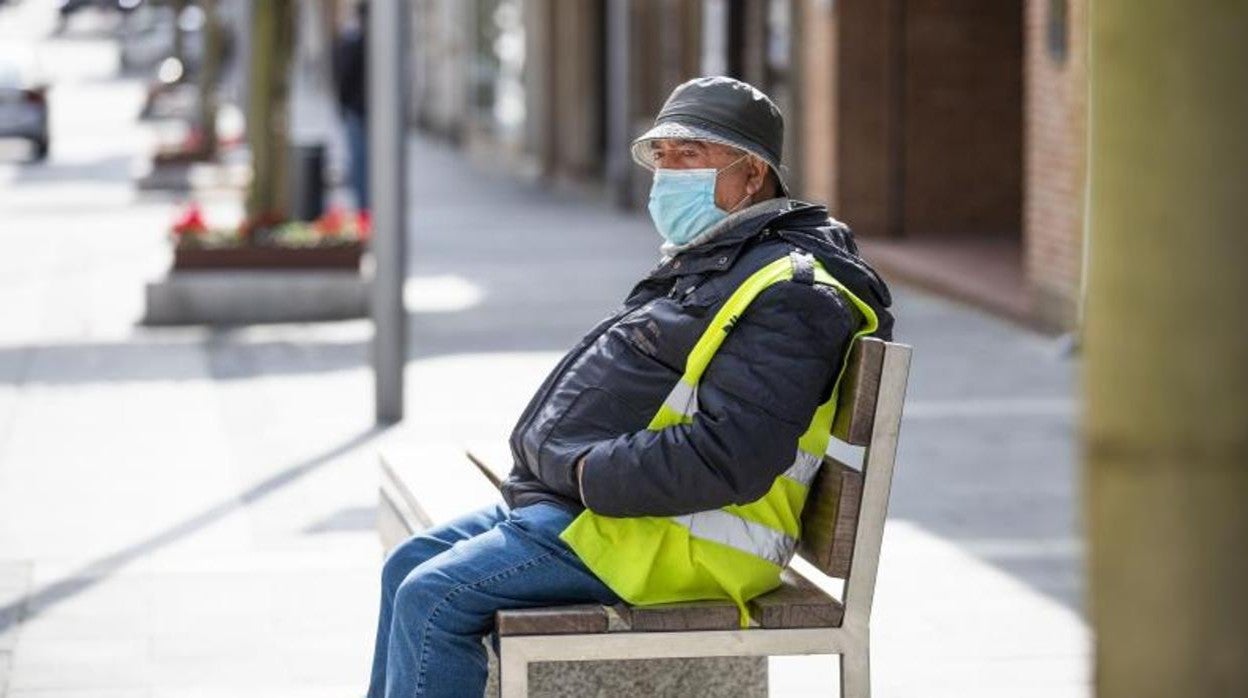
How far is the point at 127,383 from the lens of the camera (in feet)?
37.2

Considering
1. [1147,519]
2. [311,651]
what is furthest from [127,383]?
[1147,519]

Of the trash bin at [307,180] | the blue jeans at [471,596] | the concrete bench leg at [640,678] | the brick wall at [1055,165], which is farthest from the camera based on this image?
the trash bin at [307,180]

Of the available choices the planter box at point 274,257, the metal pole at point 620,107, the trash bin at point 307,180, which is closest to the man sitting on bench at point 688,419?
the planter box at point 274,257

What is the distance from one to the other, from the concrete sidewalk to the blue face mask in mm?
1629

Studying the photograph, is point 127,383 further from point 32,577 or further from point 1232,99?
point 1232,99

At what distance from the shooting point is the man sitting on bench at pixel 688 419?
405 cm

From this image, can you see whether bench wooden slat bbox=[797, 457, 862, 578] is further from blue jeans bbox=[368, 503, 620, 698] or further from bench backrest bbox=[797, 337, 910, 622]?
blue jeans bbox=[368, 503, 620, 698]

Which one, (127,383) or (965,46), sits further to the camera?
(965,46)

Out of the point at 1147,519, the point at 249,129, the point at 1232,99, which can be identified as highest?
the point at 1232,99

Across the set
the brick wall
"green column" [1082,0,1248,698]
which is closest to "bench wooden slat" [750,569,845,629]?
"green column" [1082,0,1248,698]

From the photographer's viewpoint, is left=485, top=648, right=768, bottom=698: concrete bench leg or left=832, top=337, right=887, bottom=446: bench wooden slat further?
left=485, top=648, right=768, bottom=698: concrete bench leg

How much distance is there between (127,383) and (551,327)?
289 centimetres

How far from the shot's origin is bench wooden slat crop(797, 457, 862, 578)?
4.22 metres

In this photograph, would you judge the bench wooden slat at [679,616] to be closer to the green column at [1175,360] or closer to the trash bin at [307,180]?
the green column at [1175,360]
